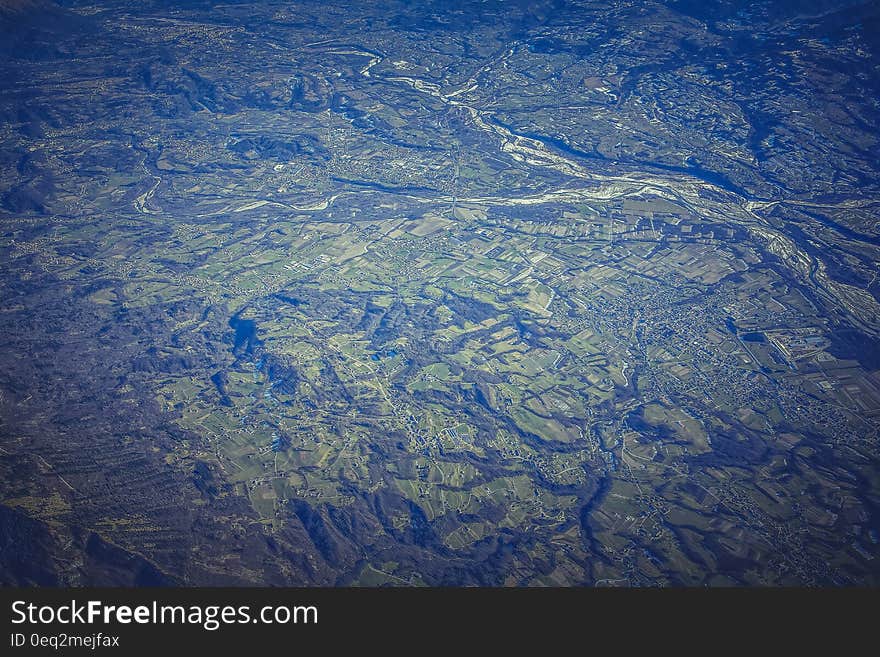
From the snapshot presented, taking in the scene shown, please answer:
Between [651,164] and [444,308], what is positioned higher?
[651,164]

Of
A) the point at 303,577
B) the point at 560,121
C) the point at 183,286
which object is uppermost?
the point at 560,121

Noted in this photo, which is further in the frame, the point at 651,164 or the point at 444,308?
the point at 651,164

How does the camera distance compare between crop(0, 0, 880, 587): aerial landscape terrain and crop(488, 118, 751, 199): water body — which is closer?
crop(0, 0, 880, 587): aerial landscape terrain

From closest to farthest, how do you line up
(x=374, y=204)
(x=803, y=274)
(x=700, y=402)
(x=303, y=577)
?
(x=303, y=577) < (x=700, y=402) < (x=803, y=274) < (x=374, y=204)

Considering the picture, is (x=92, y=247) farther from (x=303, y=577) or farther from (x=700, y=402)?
(x=700, y=402)

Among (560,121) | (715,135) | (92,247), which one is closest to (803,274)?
(715,135)

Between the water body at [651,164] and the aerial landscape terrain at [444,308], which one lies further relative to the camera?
the water body at [651,164]

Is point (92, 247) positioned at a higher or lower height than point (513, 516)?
higher

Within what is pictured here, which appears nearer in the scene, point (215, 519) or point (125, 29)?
point (215, 519)
